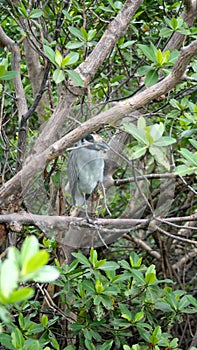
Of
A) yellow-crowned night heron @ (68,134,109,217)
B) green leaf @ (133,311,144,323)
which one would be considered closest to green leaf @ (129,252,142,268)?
green leaf @ (133,311,144,323)

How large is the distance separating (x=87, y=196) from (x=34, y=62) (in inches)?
23.7

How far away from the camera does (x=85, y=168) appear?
1.49 m

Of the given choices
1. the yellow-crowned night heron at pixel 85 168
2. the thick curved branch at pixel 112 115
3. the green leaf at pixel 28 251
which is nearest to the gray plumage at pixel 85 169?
the yellow-crowned night heron at pixel 85 168

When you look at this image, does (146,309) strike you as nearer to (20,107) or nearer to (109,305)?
(109,305)

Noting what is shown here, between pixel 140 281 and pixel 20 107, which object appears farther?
pixel 20 107

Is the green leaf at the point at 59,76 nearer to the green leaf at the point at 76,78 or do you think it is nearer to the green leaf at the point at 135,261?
the green leaf at the point at 76,78

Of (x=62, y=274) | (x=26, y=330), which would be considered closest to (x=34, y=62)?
(x=62, y=274)

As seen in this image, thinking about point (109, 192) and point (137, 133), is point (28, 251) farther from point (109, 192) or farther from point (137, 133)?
point (109, 192)

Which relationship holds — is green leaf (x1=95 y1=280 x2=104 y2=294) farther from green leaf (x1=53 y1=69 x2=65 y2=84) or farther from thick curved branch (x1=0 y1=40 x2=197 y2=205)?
green leaf (x1=53 y1=69 x2=65 y2=84)

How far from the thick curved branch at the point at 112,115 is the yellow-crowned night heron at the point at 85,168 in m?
0.14

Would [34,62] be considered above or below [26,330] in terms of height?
above

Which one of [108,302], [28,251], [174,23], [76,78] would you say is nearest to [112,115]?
[76,78]

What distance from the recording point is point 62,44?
1626mm

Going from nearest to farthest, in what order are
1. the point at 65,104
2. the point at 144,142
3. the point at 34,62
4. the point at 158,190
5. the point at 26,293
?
the point at 26,293
the point at 144,142
the point at 65,104
the point at 158,190
the point at 34,62
